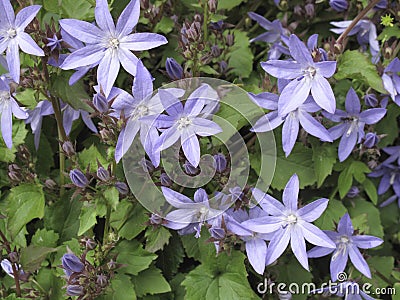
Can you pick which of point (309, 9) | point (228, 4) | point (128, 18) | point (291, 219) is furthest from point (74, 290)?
point (309, 9)

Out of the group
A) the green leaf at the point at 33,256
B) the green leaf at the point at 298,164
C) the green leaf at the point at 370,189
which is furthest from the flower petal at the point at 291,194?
the green leaf at the point at 33,256

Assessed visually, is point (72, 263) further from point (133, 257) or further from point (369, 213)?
point (369, 213)

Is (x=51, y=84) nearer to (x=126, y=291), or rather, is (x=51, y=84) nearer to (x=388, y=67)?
(x=126, y=291)

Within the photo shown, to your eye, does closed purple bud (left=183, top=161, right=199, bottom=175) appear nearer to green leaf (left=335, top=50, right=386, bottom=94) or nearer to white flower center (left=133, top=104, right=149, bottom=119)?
white flower center (left=133, top=104, right=149, bottom=119)

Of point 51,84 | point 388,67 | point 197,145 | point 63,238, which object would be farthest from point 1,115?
point 388,67

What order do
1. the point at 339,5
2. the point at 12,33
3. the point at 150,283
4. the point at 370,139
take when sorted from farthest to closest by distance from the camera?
the point at 339,5
the point at 370,139
the point at 150,283
the point at 12,33
